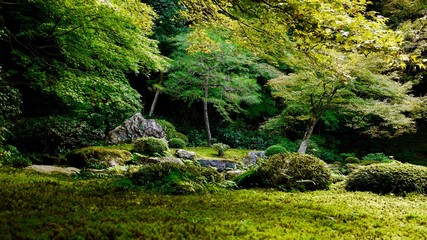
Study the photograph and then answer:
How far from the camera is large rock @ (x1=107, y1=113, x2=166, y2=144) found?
1399cm

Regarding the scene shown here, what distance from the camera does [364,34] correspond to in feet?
12.3

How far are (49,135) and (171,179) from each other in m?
8.11

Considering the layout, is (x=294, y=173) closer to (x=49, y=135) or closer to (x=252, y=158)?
(x=252, y=158)

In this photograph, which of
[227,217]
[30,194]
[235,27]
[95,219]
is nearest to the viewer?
[95,219]

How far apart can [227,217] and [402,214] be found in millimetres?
3021

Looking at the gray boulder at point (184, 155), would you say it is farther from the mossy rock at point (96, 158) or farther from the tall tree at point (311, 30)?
the tall tree at point (311, 30)

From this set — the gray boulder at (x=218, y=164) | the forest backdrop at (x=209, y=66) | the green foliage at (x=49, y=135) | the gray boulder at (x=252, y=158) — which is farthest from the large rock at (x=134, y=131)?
the gray boulder at (x=252, y=158)

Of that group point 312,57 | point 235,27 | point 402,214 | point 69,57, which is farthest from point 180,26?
point 402,214

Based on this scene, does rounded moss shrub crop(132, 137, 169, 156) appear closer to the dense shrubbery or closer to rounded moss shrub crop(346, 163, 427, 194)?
the dense shrubbery

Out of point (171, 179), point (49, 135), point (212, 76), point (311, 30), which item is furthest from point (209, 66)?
point (311, 30)

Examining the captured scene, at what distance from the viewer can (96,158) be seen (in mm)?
8961

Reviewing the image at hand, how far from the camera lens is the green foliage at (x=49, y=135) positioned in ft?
36.4

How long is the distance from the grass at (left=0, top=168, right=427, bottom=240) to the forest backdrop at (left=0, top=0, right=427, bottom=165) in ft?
7.18

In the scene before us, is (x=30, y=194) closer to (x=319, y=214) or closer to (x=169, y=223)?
(x=169, y=223)
